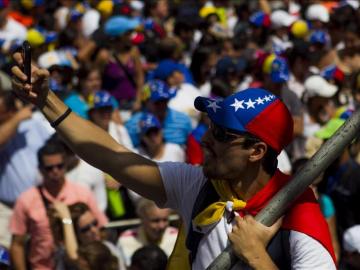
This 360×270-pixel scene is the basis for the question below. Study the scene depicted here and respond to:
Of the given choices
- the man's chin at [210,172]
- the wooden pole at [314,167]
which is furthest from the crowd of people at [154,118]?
the wooden pole at [314,167]

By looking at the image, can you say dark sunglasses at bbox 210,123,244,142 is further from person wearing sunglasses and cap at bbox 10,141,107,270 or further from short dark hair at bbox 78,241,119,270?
person wearing sunglasses and cap at bbox 10,141,107,270

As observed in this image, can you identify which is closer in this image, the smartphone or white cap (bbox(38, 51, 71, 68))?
the smartphone

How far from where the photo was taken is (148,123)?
8477mm

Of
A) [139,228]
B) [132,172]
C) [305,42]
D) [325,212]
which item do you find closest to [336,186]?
[325,212]

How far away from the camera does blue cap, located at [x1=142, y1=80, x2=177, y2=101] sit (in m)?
9.05

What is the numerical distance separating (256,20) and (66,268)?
23.4ft

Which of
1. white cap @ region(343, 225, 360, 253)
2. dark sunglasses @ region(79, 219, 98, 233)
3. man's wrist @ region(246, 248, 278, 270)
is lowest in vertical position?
white cap @ region(343, 225, 360, 253)

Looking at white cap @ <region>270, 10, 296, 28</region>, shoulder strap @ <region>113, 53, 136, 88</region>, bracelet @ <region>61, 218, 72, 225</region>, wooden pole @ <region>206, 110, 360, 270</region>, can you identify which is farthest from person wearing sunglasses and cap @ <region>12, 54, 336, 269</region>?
white cap @ <region>270, 10, 296, 28</region>

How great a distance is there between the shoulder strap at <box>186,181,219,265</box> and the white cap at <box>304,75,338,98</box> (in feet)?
18.4

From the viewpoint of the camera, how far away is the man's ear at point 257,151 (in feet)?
12.7

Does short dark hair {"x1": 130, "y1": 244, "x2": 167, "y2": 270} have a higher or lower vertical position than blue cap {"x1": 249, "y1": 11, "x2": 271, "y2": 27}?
higher

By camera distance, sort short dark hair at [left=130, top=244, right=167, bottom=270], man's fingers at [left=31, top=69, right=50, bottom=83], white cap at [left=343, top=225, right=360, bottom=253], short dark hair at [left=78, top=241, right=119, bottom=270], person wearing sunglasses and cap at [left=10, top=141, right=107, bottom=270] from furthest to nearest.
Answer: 1. person wearing sunglasses and cap at [left=10, top=141, right=107, bottom=270]
2. white cap at [left=343, top=225, right=360, bottom=253]
3. short dark hair at [left=78, top=241, right=119, bottom=270]
4. short dark hair at [left=130, top=244, right=167, bottom=270]
5. man's fingers at [left=31, top=69, right=50, bottom=83]

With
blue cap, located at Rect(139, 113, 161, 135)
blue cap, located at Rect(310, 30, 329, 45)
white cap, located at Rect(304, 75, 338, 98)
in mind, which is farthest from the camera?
blue cap, located at Rect(310, 30, 329, 45)

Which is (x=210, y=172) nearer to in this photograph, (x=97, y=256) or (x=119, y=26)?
(x=97, y=256)
